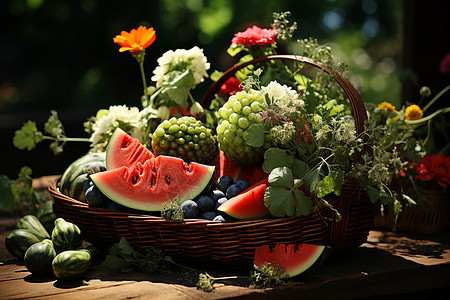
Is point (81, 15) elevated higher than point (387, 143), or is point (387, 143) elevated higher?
point (81, 15)

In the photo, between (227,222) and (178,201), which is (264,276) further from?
(178,201)

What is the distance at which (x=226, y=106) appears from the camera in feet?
8.10

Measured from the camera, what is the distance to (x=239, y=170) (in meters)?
2.60

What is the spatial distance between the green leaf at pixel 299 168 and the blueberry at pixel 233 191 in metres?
0.25

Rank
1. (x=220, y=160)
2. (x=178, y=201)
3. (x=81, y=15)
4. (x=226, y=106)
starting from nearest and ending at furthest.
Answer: (x=178, y=201), (x=226, y=106), (x=220, y=160), (x=81, y=15)

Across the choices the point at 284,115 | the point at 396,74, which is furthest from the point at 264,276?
the point at 396,74

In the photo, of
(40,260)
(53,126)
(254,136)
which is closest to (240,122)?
(254,136)

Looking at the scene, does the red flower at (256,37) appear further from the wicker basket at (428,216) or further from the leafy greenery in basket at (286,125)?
the wicker basket at (428,216)

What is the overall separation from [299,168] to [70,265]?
0.98 m

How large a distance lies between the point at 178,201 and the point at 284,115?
1.87 feet

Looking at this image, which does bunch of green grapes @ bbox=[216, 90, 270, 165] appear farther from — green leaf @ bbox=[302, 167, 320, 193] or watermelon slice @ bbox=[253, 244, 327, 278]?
watermelon slice @ bbox=[253, 244, 327, 278]

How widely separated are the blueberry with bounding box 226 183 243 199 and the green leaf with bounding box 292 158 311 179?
0.25 meters

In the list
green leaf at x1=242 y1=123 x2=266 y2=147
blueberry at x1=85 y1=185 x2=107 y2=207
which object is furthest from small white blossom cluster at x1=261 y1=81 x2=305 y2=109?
blueberry at x1=85 y1=185 x2=107 y2=207

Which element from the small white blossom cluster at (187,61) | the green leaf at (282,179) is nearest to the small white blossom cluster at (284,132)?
the green leaf at (282,179)
